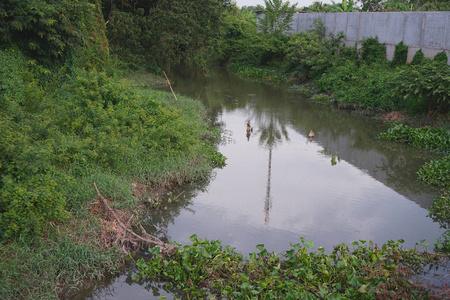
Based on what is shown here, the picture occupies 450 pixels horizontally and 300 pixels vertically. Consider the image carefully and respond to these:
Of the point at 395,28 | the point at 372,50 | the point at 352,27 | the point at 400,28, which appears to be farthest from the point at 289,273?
the point at 352,27

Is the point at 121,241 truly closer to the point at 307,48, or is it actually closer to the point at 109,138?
the point at 109,138

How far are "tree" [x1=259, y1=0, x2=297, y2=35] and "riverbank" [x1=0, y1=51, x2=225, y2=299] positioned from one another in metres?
19.8

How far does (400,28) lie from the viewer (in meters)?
18.4

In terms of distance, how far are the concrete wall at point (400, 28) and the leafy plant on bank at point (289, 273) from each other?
11.8 m

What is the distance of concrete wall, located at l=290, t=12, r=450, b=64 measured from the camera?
15906 millimetres

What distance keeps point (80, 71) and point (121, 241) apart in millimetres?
7319

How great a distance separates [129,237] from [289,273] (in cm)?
258

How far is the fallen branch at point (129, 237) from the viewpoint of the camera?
6621 mm

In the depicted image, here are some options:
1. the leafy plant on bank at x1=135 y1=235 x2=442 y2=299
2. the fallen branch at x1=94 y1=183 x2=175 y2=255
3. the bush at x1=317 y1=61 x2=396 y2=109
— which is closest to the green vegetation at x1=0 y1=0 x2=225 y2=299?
the fallen branch at x1=94 y1=183 x2=175 y2=255

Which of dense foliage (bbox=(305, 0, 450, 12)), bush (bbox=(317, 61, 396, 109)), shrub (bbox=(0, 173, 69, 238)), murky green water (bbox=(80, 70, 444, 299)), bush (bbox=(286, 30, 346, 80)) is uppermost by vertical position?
dense foliage (bbox=(305, 0, 450, 12))

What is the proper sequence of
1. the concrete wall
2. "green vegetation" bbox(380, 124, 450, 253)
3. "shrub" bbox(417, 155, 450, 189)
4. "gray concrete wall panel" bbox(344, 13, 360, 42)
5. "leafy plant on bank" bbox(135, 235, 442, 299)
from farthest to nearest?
"gray concrete wall panel" bbox(344, 13, 360, 42)
the concrete wall
"shrub" bbox(417, 155, 450, 189)
"green vegetation" bbox(380, 124, 450, 253)
"leafy plant on bank" bbox(135, 235, 442, 299)

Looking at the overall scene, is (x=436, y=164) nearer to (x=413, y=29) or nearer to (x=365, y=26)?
(x=413, y=29)

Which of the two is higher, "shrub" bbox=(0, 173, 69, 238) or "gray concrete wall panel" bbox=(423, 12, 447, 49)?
"gray concrete wall panel" bbox=(423, 12, 447, 49)

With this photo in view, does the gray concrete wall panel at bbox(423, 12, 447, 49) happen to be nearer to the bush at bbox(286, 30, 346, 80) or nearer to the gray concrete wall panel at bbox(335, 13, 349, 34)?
the bush at bbox(286, 30, 346, 80)
